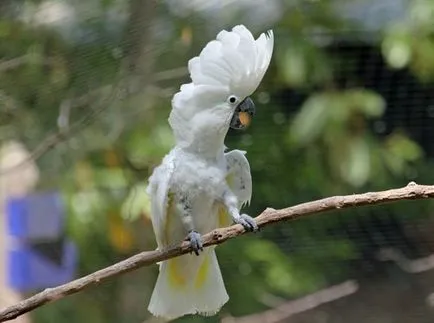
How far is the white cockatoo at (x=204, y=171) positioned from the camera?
1.83 ft

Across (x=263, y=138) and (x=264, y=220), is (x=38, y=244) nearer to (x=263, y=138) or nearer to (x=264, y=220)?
(x=263, y=138)

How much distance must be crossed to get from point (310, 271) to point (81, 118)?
33cm

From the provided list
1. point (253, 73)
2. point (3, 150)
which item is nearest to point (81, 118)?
point (3, 150)

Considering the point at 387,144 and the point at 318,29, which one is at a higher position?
the point at 318,29

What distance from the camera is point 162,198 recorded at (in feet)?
2.02

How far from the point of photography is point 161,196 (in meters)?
0.62

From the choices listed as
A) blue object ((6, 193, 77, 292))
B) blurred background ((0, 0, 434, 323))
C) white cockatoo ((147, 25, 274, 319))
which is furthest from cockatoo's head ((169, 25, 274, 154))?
blue object ((6, 193, 77, 292))

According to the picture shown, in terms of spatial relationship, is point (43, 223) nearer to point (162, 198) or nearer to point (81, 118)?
point (81, 118)

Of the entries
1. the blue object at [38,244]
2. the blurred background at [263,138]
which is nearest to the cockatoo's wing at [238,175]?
the blurred background at [263,138]

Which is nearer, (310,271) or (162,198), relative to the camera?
(162,198)

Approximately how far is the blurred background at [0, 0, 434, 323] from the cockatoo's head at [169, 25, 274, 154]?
1.04 ft

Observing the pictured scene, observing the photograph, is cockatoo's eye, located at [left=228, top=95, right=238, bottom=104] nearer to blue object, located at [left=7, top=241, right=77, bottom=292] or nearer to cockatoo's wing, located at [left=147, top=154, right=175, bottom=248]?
cockatoo's wing, located at [left=147, top=154, right=175, bottom=248]

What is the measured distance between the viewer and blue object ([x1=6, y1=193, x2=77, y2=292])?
1008 mm

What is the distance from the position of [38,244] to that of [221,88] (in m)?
0.53
